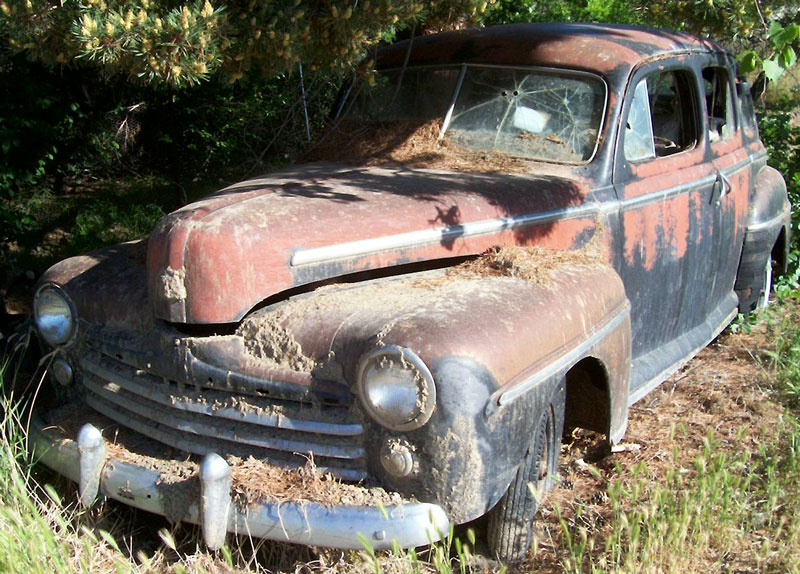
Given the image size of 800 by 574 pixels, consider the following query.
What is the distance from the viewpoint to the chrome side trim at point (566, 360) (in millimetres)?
2342

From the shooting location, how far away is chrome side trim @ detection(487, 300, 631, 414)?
2.34 metres

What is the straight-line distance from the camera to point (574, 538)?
279cm

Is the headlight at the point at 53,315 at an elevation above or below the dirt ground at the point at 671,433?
above

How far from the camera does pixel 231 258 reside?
2.61m

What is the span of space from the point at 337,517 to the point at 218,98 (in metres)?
6.09

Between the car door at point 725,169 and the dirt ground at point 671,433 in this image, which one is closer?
the dirt ground at point 671,433

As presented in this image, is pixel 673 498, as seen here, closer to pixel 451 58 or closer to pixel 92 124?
pixel 451 58

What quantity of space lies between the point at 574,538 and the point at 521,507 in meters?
0.26

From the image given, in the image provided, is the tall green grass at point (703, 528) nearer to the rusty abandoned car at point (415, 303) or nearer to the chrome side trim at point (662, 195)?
the rusty abandoned car at point (415, 303)

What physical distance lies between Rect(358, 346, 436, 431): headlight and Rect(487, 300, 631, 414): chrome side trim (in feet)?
0.60

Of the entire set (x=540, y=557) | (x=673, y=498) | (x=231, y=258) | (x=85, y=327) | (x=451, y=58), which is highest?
(x=451, y=58)

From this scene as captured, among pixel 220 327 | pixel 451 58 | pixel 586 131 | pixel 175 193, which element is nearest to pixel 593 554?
pixel 220 327

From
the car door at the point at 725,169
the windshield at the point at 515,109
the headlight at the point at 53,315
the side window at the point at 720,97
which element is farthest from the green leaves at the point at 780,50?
the headlight at the point at 53,315

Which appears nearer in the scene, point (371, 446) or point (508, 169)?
point (371, 446)
